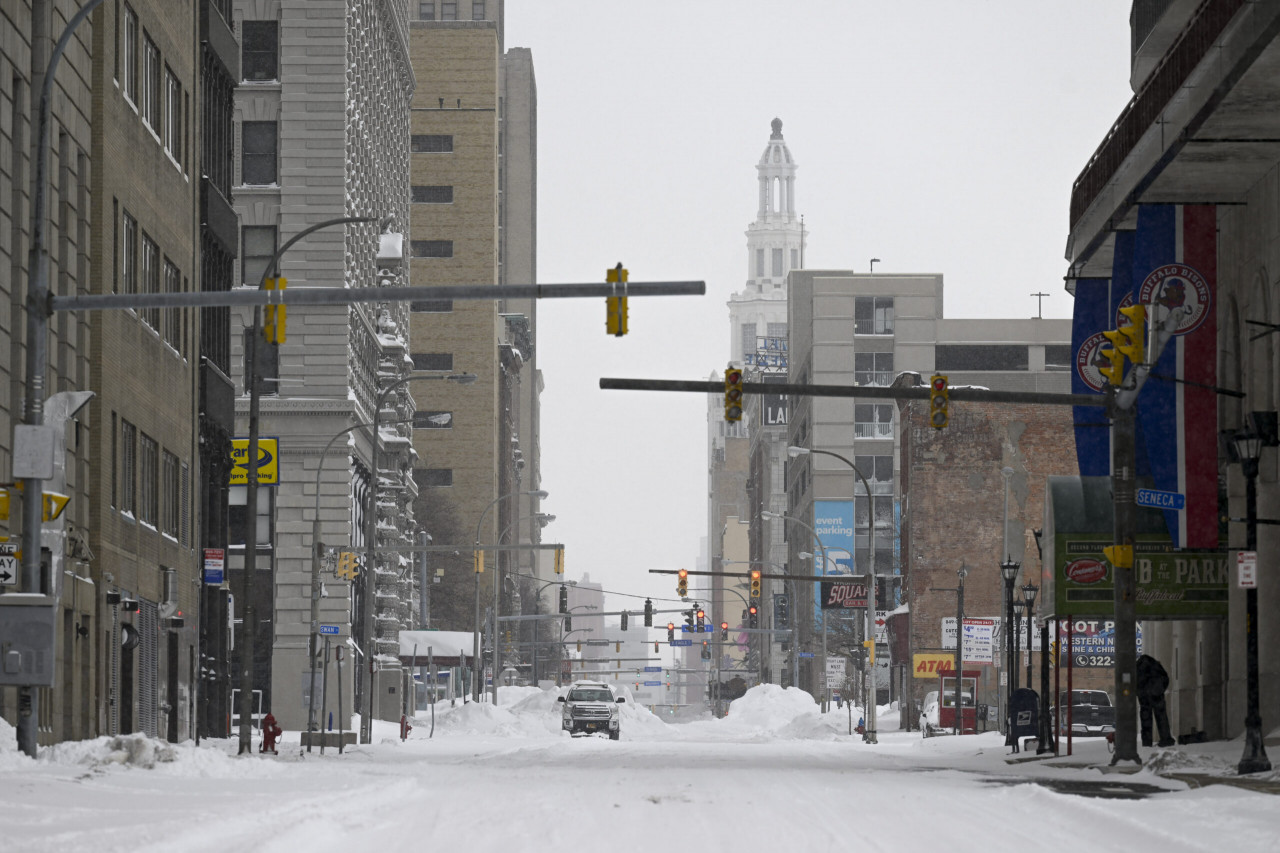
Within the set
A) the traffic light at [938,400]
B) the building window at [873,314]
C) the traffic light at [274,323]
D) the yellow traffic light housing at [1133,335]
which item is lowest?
the traffic light at [938,400]

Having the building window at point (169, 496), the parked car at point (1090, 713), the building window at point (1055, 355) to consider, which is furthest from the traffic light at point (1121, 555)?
the building window at point (1055, 355)

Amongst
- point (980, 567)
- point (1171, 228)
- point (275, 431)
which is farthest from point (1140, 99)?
point (980, 567)

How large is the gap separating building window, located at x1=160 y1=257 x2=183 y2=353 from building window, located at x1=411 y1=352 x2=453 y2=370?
322 feet

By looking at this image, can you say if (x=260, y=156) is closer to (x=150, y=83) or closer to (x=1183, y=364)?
(x=150, y=83)

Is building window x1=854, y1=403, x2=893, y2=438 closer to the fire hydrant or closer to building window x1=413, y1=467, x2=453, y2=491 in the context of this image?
building window x1=413, y1=467, x2=453, y2=491

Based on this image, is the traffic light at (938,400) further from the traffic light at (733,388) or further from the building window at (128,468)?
the building window at (128,468)

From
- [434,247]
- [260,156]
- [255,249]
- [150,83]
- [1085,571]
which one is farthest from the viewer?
[434,247]

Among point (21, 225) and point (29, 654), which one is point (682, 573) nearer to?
point (21, 225)

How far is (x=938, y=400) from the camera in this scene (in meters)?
32.2

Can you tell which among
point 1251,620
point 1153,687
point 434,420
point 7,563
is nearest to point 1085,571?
point 1153,687

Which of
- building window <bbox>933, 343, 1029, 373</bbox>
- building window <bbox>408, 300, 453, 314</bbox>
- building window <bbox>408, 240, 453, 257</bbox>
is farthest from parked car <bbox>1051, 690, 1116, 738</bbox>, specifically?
building window <bbox>408, 240, 453, 257</bbox>

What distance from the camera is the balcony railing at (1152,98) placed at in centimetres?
3206

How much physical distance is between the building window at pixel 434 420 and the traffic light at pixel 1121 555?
323ft

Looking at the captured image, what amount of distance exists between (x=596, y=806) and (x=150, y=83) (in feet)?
90.5
